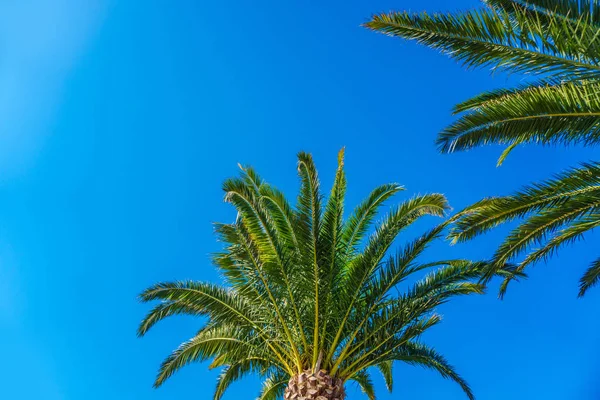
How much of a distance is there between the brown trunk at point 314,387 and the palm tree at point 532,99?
388 cm

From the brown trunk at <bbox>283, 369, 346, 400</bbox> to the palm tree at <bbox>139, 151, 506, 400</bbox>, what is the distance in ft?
0.07

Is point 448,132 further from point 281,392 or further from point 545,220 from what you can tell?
point 281,392

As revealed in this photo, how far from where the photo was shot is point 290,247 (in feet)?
40.9

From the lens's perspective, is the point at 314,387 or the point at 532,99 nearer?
the point at 532,99

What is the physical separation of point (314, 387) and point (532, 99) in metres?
6.53

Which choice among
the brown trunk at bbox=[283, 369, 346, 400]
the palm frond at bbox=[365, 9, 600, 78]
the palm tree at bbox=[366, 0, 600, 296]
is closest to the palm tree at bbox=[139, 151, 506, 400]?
the brown trunk at bbox=[283, 369, 346, 400]

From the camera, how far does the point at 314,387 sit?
1125 centimetres

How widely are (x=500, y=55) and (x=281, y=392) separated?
8.56 metres

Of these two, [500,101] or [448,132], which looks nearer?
[500,101]

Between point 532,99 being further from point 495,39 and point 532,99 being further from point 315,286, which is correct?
point 315,286

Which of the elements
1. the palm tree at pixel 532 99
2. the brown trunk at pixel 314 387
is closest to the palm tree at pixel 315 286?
the brown trunk at pixel 314 387

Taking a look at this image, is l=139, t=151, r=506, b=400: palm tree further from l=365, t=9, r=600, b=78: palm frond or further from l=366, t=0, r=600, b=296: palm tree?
l=365, t=9, r=600, b=78: palm frond

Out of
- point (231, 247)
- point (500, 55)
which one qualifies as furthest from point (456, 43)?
point (231, 247)

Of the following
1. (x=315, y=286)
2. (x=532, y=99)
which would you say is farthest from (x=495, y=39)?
(x=315, y=286)
